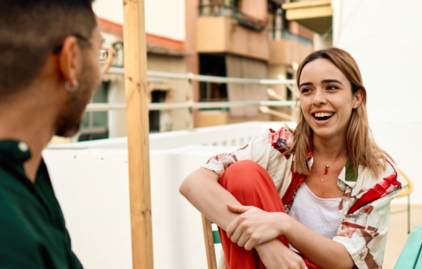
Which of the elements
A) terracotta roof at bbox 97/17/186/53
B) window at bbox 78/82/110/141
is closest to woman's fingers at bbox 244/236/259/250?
terracotta roof at bbox 97/17/186/53

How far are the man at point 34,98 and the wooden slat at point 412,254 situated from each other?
1139mm

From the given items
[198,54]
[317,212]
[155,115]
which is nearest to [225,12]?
[198,54]

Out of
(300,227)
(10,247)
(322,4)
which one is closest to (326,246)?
(300,227)

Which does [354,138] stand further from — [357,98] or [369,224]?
[369,224]

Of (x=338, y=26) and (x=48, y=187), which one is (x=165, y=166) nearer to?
(x=48, y=187)

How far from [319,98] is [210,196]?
21.5 inches

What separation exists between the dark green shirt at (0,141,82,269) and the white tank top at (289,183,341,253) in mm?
1069

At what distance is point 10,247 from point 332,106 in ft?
4.19

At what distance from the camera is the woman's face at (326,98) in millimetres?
1519

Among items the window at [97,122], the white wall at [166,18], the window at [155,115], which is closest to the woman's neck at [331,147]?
the window at [97,122]

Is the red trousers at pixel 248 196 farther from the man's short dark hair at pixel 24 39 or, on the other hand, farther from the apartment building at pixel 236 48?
the apartment building at pixel 236 48

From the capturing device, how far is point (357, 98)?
5.17ft

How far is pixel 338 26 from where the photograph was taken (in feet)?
14.6

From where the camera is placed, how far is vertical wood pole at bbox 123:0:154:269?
5.48ft
